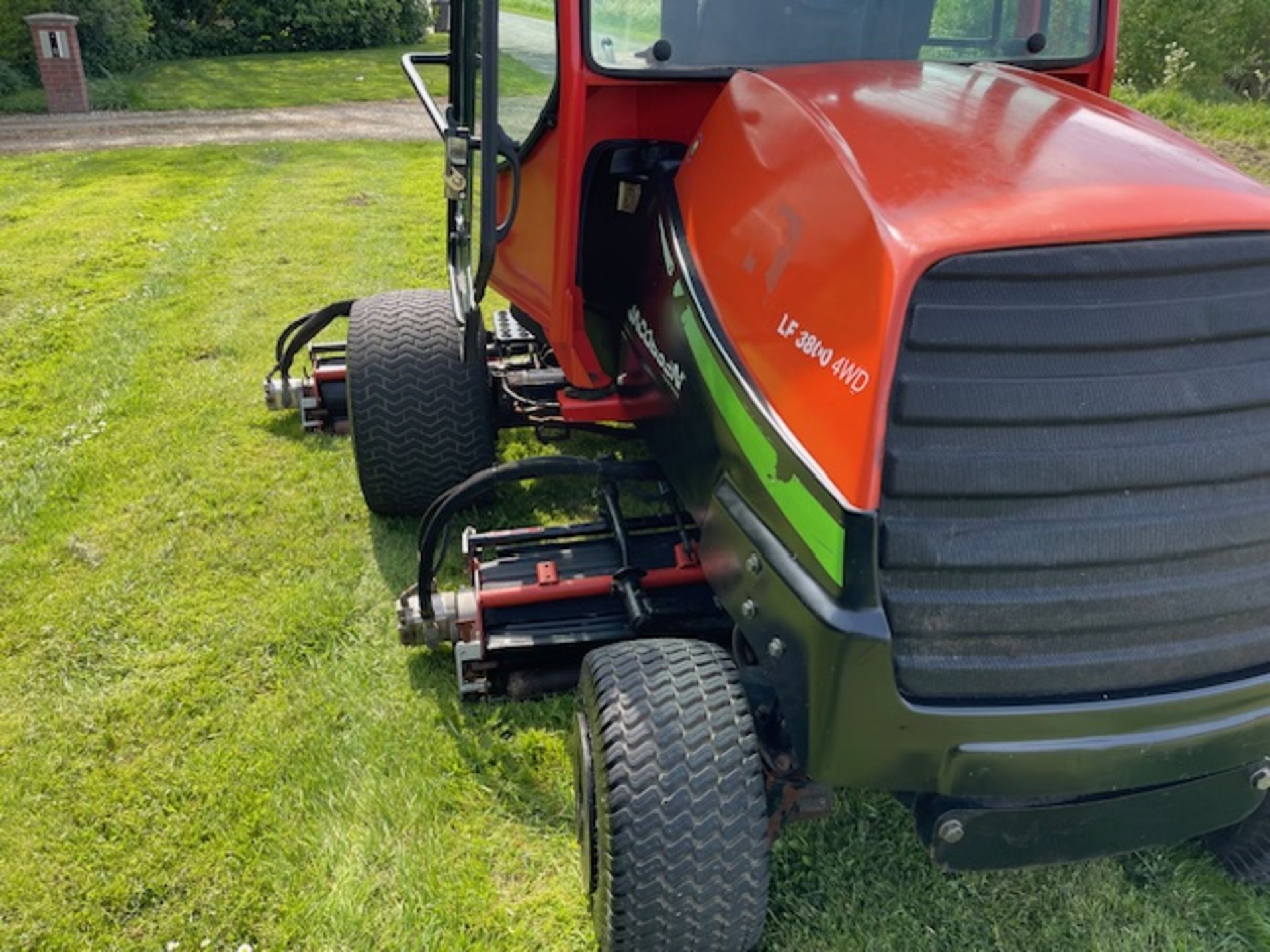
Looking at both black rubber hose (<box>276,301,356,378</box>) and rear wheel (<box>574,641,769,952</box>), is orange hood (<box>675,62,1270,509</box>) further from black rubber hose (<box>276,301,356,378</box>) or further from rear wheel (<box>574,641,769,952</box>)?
black rubber hose (<box>276,301,356,378</box>)

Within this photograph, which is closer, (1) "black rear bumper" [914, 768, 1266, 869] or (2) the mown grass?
(1) "black rear bumper" [914, 768, 1266, 869]

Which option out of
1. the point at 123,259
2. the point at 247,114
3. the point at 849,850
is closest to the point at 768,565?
the point at 849,850

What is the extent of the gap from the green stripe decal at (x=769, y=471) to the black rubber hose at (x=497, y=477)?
0.60 meters

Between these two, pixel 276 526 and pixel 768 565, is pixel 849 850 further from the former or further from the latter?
pixel 276 526

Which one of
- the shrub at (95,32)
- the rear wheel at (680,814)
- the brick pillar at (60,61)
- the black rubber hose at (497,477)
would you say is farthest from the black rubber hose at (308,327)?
the shrub at (95,32)

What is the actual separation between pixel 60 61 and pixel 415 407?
1167cm

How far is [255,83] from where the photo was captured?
14.8 m

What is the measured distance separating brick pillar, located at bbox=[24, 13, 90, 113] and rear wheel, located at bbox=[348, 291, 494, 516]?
444 inches

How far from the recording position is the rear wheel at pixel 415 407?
3.41m

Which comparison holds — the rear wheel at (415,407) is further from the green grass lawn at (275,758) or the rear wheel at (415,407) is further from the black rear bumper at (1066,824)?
the black rear bumper at (1066,824)

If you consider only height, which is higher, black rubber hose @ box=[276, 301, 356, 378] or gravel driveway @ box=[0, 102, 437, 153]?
black rubber hose @ box=[276, 301, 356, 378]

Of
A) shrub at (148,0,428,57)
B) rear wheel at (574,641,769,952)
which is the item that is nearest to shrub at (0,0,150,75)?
shrub at (148,0,428,57)

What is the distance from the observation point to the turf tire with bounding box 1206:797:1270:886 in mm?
2297

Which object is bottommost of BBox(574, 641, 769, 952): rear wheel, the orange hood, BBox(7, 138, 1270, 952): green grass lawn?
BBox(7, 138, 1270, 952): green grass lawn
